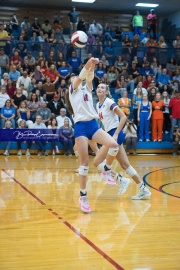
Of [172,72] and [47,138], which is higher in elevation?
[172,72]

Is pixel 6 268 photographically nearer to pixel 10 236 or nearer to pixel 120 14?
pixel 10 236

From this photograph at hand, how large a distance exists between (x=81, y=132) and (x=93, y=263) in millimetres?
3058

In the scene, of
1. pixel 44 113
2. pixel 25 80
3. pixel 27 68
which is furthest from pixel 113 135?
pixel 27 68

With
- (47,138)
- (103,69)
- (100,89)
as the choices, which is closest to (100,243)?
(100,89)

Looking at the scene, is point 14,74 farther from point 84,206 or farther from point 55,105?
point 84,206

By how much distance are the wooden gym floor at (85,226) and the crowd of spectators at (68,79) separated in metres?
7.27

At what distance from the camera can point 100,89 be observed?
874 cm

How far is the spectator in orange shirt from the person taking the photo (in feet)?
65.3

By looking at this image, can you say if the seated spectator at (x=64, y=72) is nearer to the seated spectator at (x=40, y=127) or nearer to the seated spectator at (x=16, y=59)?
the seated spectator at (x=16, y=59)

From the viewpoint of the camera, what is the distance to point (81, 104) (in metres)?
7.88

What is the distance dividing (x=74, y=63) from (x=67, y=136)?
5.62 m

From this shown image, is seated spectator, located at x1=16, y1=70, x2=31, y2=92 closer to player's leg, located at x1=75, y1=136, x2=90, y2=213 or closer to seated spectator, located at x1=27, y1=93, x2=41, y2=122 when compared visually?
seated spectator, located at x1=27, y1=93, x2=41, y2=122

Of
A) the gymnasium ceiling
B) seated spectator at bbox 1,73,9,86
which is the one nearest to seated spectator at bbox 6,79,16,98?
seated spectator at bbox 1,73,9,86

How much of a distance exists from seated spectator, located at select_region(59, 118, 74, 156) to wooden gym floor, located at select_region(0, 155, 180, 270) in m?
6.47
